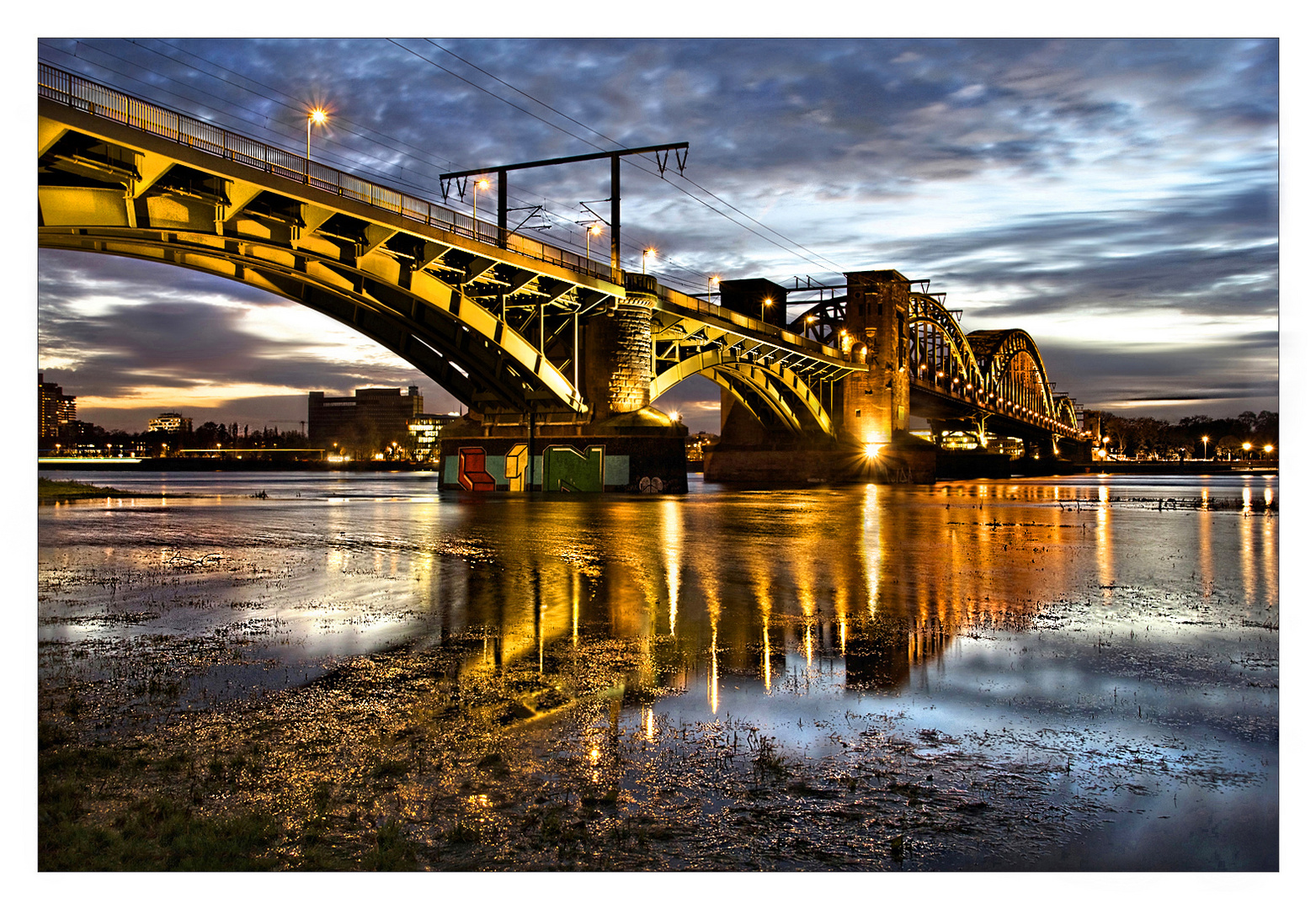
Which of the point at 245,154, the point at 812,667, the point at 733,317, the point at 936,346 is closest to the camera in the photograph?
the point at 812,667

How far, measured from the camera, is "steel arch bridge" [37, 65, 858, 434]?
26797 millimetres

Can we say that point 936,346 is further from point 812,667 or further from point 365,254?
point 812,667

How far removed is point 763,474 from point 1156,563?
7942 cm

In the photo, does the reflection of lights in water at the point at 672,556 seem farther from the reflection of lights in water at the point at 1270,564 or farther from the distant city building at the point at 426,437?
the distant city building at the point at 426,437

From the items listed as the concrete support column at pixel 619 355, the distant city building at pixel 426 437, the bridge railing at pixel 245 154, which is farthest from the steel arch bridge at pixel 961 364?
the distant city building at pixel 426 437

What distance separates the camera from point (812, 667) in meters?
8.76

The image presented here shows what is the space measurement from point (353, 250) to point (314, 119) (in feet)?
19.2

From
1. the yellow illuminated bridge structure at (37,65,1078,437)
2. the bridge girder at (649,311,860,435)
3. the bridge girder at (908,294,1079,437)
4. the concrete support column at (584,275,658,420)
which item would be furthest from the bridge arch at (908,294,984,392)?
the concrete support column at (584,275,658,420)

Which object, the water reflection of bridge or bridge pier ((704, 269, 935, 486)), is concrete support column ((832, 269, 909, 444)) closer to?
bridge pier ((704, 269, 935, 486))

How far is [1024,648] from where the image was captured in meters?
9.59

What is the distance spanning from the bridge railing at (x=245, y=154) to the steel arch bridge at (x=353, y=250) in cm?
5

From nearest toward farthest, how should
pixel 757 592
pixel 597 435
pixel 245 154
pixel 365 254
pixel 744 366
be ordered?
pixel 757 592 < pixel 245 154 < pixel 365 254 < pixel 597 435 < pixel 744 366

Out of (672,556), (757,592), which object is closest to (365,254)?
(672,556)
